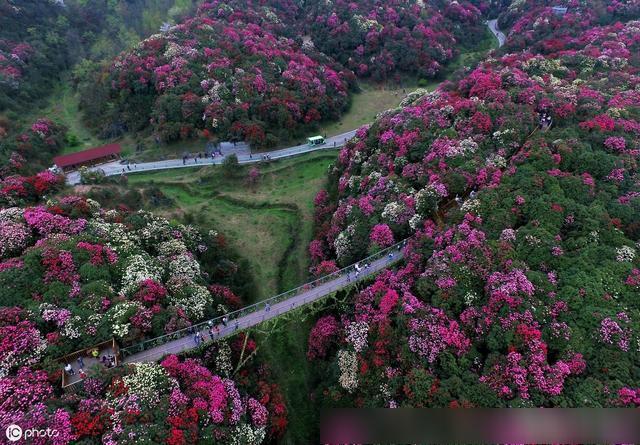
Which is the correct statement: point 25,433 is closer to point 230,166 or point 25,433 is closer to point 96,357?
point 96,357

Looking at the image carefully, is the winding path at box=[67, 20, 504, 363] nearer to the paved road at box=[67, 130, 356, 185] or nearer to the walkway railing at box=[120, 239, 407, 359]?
the walkway railing at box=[120, 239, 407, 359]

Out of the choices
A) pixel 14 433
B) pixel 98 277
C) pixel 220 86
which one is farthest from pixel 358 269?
pixel 220 86

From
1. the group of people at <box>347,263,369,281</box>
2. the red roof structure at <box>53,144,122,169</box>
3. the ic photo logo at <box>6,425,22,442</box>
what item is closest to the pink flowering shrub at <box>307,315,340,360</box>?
the group of people at <box>347,263,369,281</box>

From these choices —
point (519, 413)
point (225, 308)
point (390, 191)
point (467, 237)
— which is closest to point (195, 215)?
point (225, 308)

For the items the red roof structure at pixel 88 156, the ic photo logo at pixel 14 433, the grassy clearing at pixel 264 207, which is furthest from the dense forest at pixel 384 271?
the red roof structure at pixel 88 156

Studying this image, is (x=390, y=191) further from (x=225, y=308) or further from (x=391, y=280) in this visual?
(x=225, y=308)

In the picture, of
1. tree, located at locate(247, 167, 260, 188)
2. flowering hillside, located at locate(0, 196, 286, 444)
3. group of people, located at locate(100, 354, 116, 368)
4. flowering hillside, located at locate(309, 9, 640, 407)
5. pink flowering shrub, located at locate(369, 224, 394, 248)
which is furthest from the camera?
tree, located at locate(247, 167, 260, 188)
